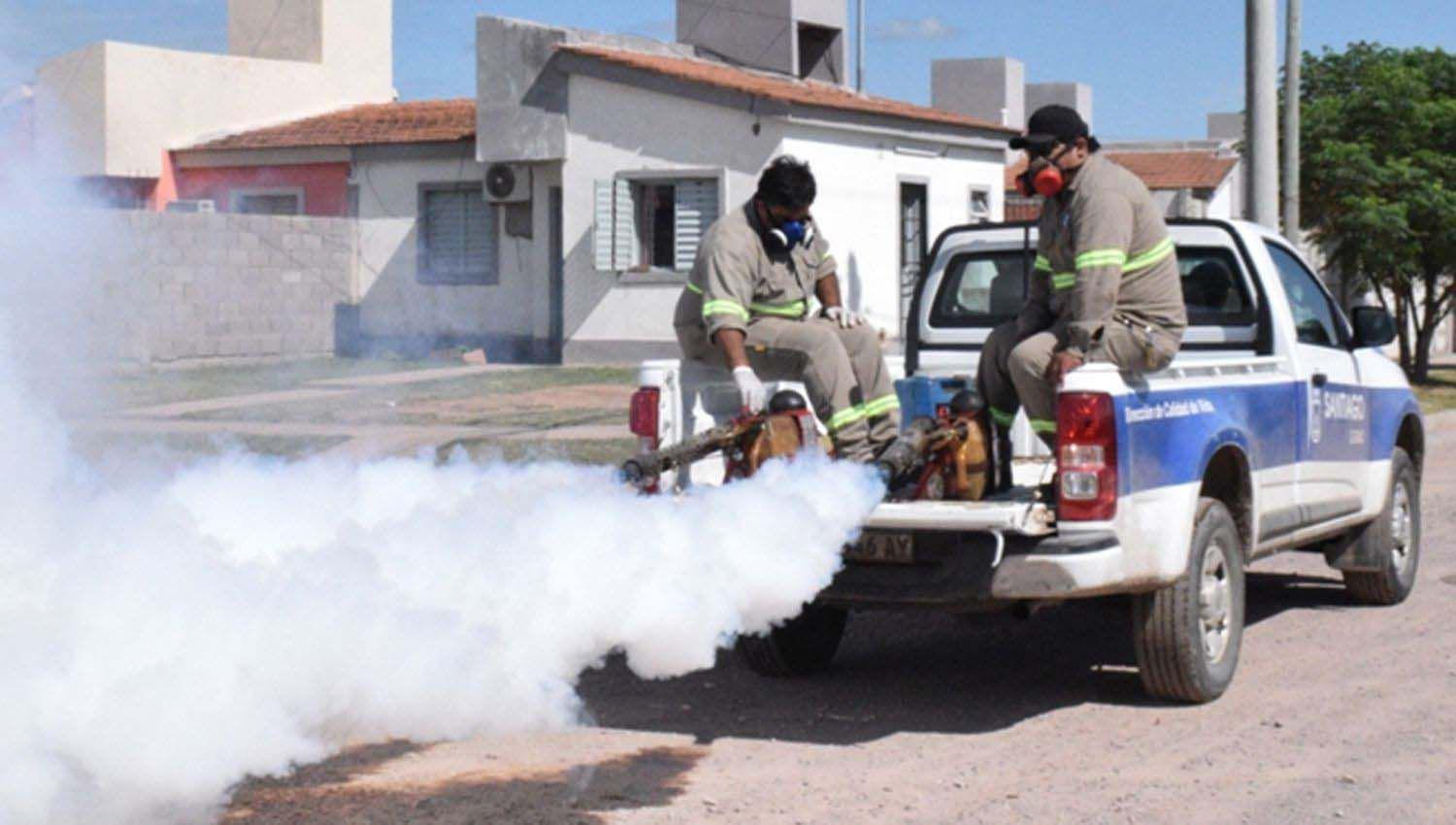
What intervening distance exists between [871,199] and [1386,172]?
742 centimetres

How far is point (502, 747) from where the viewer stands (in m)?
6.81

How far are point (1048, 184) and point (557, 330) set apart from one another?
19.6 metres

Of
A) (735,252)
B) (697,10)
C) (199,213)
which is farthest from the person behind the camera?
(697,10)

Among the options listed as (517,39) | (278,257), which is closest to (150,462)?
(278,257)

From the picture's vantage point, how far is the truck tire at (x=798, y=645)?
26.0ft

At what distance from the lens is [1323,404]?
8.62 m

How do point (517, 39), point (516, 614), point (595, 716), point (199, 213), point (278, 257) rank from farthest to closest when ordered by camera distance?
point (517, 39), point (278, 257), point (199, 213), point (595, 716), point (516, 614)

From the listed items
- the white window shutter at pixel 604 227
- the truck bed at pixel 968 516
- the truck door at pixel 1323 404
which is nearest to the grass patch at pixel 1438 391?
the white window shutter at pixel 604 227

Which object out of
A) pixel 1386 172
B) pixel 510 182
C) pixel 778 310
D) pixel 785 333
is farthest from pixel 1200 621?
pixel 1386 172

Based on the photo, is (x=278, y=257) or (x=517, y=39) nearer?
(x=278, y=257)

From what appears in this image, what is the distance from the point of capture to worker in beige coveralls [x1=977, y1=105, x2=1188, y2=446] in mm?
7348

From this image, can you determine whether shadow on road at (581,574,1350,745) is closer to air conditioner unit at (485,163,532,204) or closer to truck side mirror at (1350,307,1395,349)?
truck side mirror at (1350,307,1395,349)

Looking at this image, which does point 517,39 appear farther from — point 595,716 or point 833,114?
point 595,716

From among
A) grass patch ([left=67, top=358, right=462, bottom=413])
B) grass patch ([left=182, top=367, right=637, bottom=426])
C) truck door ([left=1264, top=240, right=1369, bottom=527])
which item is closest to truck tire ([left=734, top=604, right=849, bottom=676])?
truck door ([left=1264, top=240, right=1369, bottom=527])
